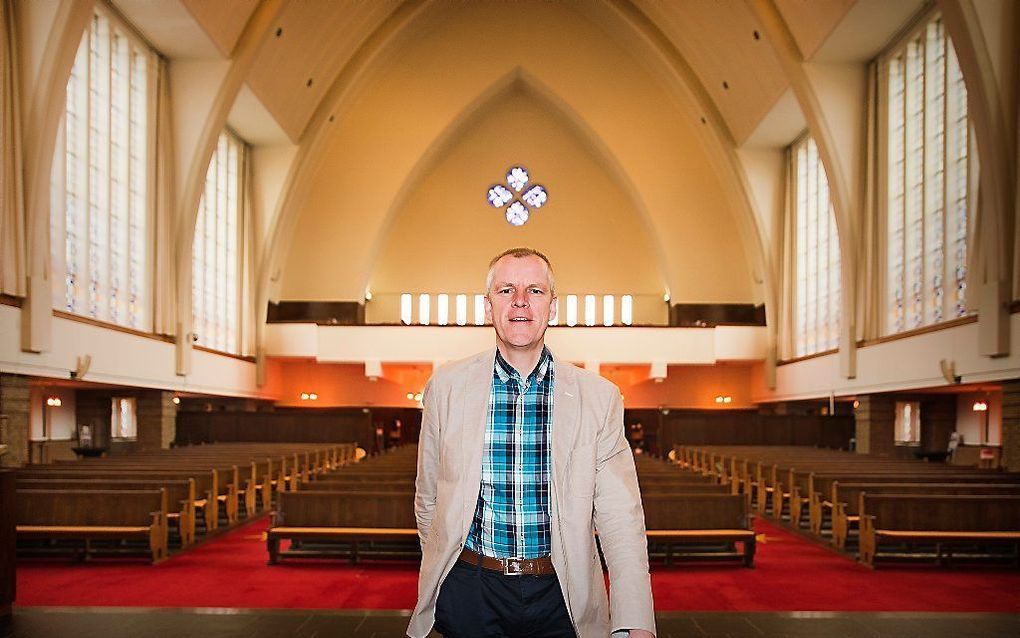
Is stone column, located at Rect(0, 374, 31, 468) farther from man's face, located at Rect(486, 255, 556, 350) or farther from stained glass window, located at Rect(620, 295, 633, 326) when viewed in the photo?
stained glass window, located at Rect(620, 295, 633, 326)

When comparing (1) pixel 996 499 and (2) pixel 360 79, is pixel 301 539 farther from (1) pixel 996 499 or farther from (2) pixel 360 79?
(2) pixel 360 79

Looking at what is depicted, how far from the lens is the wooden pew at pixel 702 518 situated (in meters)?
9.92

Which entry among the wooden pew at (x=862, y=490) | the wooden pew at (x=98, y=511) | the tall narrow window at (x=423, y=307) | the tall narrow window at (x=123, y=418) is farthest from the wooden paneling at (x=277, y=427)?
the wooden pew at (x=862, y=490)

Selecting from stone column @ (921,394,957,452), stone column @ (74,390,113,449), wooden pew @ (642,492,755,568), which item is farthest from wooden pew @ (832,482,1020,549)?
stone column @ (74,390,113,449)

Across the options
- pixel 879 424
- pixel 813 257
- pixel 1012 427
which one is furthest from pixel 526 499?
pixel 813 257

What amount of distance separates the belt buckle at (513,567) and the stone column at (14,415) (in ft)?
46.5

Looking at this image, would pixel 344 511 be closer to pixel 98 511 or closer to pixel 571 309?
pixel 98 511

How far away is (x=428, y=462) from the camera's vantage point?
267cm

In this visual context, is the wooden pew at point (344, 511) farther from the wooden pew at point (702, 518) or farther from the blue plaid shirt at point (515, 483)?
the blue plaid shirt at point (515, 483)

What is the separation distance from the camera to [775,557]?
1075cm

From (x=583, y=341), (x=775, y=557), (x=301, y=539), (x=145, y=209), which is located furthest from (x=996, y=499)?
(x=583, y=341)

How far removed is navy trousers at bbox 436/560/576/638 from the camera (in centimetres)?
243

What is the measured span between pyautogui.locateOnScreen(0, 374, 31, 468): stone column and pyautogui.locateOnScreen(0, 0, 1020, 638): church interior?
0.20ft

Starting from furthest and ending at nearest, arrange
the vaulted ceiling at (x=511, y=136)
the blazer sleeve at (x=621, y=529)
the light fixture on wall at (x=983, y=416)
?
the vaulted ceiling at (x=511, y=136) < the light fixture on wall at (x=983, y=416) < the blazer sleeve at (x=621, y=529)
